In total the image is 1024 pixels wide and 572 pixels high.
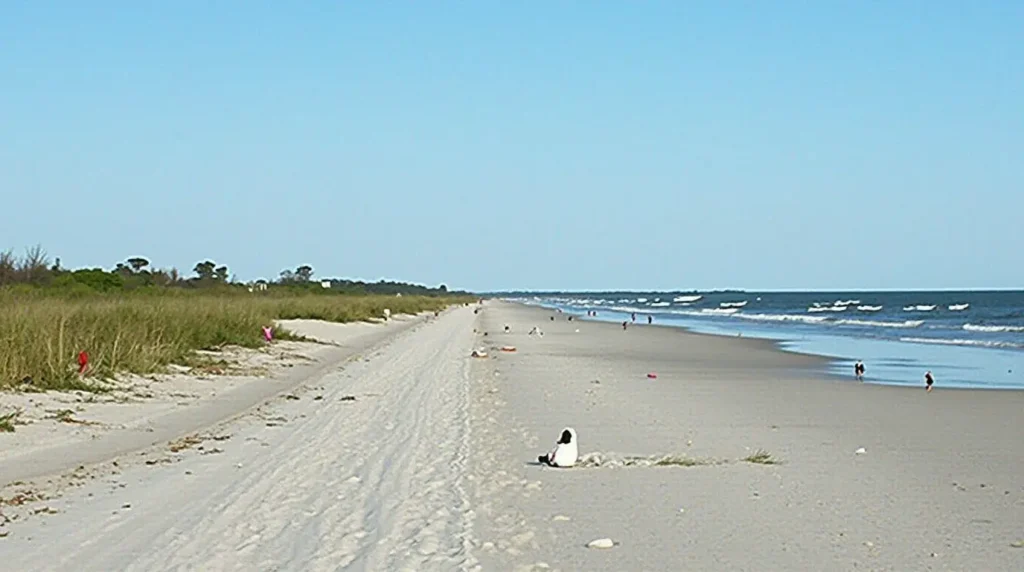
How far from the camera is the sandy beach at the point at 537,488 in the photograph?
6.88 m

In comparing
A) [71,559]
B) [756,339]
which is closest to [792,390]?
[71,559]

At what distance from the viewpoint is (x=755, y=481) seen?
9531 mm

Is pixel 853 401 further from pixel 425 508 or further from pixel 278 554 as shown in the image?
pixel 278 554

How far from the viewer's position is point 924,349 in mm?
33969

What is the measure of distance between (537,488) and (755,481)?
1873 mm

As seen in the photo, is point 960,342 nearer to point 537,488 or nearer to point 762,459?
point 762,459

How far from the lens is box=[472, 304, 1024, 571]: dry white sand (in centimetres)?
695

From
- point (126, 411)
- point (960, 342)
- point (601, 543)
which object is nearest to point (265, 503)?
point (601, 543)

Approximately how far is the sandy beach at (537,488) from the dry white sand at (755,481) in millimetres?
30

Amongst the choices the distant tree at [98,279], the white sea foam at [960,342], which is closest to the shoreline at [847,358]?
the white sea foam at [960,342]

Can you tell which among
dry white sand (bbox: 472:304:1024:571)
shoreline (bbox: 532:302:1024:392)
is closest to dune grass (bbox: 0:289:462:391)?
dry white sand (bbox: 472:304:1024:571)

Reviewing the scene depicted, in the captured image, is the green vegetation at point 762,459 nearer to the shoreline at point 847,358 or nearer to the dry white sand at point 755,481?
the dry white sand at point 755,481

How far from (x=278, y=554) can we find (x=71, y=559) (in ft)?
3.90

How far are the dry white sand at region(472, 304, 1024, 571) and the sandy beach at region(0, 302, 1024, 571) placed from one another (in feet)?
0.10
